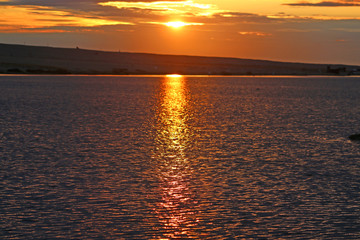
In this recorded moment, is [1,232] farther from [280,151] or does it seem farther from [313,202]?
[280,151]

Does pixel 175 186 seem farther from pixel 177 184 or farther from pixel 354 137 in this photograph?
pixel 354 137

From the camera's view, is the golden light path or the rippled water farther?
the golden light path

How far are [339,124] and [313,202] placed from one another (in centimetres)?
2435

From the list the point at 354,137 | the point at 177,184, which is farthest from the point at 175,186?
the point at 354,137

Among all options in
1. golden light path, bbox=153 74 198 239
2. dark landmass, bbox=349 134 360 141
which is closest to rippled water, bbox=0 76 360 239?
golden light path, bbox=153 74 198 239

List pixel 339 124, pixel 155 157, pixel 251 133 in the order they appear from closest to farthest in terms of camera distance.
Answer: pixel 155 157
pixel 251 133
pixel 339 124

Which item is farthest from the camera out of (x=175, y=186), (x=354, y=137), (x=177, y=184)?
(x=354, y=137)

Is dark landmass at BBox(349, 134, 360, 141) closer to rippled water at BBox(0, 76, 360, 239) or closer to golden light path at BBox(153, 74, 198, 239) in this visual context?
rippled water at BBox(0, 76, 360, 239)

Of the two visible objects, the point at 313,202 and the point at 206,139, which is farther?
the point at 206,139

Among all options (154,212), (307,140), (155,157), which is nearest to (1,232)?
(154,212)

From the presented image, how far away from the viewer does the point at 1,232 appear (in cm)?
1332

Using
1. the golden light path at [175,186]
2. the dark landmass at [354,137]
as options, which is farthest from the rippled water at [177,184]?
the dark landmass at [354,137]

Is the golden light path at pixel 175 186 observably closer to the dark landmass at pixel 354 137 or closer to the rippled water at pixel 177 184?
the rippled water at pixel 177 184

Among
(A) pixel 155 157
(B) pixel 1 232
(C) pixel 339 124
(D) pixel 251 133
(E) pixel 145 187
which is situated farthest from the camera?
(C) pixel 339 124
